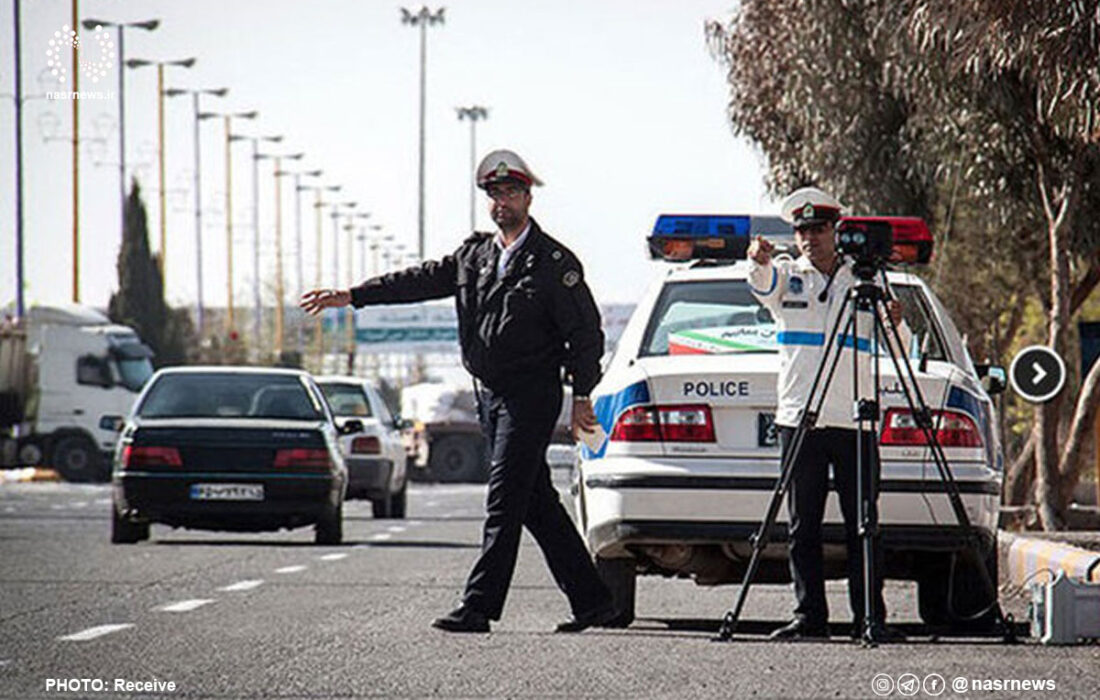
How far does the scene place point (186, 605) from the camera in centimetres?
1427

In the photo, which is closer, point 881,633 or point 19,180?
point 881,633

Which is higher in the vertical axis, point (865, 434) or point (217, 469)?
point (865, 434)

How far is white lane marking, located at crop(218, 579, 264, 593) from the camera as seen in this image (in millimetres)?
15836

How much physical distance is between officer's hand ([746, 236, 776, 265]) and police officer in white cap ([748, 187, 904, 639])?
0.09 meters

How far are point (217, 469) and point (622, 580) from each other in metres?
9.98

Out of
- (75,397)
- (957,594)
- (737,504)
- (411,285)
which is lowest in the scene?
(75,397)


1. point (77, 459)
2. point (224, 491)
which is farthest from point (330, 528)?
point (77, 459)

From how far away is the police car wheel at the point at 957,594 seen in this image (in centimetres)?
1254

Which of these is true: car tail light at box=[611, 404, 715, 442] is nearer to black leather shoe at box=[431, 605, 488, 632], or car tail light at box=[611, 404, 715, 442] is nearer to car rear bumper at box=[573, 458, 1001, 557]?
car rear bumper at box=[573, 458, 1001, 557]

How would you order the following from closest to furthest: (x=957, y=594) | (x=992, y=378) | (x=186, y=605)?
1. (x=957, y=594)
2. (x=992, y=378)
3. (x=186, y=605)

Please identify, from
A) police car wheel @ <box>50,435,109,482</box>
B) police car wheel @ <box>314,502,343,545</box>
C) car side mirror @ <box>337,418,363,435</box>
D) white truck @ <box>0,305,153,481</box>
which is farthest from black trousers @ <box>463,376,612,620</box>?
police car wheel @ <box>50,435,109,482</box>

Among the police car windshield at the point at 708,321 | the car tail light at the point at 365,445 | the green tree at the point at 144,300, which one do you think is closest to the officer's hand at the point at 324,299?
the police car windshield at the point at 708,321

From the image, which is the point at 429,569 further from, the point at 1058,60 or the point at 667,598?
the point at 1058,60

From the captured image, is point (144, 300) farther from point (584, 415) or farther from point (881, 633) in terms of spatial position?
point (881, 633)
